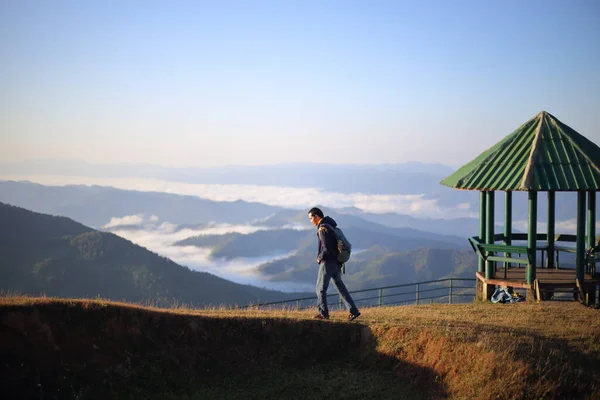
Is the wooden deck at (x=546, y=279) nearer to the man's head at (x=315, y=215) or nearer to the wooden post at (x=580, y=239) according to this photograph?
the wooden post at (x=580, y=239)

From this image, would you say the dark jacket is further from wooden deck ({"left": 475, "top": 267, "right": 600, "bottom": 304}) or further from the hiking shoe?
wooden deck ({"left": 475, "top": 267, "right": 600, "bottom": 304})

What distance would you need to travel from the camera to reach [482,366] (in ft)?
38.9

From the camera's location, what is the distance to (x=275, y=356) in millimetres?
13602

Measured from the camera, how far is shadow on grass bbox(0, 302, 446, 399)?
454 inches

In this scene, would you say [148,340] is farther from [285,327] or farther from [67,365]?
[285,327]

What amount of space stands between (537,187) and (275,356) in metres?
10.2

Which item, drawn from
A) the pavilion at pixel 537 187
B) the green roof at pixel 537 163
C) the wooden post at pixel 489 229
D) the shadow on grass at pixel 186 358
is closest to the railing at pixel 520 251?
the pavilion at pixel 537 187

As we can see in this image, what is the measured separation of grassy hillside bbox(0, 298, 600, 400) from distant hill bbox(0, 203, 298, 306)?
126312 mm

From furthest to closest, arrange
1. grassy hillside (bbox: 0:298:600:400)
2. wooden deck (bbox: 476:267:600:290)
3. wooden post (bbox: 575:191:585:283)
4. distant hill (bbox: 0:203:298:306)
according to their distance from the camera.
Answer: distant hill (bbox: 0:203:298:306) → wooden deck (bbox: 476:267:600:290) → wooden post (bbox: 575:191:585:283) → grassy hillside (bbox: 0:298:600:400)

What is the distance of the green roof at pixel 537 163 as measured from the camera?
1853 centimetres

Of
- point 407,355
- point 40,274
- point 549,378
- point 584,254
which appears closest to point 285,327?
point 407,355

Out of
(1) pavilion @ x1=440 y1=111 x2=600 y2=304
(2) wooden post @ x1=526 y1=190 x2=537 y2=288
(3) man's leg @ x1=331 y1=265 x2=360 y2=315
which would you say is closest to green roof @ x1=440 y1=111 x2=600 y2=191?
(1) pavilion @ x1=440 y1=111 x2=600 y2=304

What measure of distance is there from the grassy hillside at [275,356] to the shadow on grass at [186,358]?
0.02 metres

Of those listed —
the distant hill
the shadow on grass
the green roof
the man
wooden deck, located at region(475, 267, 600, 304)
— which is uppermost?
the green roof
